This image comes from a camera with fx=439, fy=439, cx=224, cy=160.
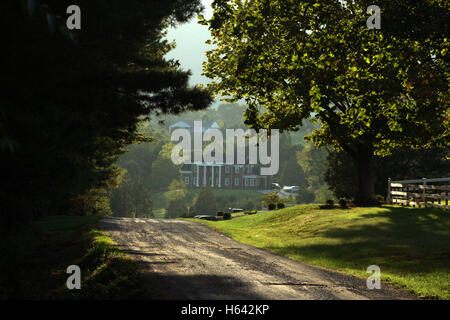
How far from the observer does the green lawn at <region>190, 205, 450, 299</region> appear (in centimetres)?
1401

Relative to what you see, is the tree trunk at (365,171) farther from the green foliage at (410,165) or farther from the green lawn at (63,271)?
the green lawn at (63,271)

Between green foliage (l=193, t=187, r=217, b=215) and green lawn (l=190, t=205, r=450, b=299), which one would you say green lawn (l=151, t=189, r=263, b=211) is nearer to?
green foliage (l=193, t=187, r=217, b=215)

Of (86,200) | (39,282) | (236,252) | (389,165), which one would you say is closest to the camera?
(39,282)

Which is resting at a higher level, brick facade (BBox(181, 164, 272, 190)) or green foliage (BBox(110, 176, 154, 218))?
brick facade (BBox(181, 164, 272, 190))

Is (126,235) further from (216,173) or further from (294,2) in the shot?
(216,173)

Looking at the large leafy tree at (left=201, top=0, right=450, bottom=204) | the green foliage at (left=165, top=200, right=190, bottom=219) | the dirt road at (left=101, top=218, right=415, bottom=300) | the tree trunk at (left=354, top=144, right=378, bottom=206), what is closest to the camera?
the dirt road at (left=101, top=218, right=415, bottom=300)

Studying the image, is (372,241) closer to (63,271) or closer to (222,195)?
(63,271)

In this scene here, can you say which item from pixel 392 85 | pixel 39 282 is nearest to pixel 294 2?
pixel 392 85

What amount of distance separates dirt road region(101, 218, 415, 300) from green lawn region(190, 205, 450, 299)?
58.3 inches

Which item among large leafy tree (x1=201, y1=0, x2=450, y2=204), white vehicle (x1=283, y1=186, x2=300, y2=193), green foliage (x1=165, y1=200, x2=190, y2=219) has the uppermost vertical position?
large leafy tree (x1=201, y1=0, x2=450, y2=204)

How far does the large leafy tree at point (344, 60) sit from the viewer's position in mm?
15078

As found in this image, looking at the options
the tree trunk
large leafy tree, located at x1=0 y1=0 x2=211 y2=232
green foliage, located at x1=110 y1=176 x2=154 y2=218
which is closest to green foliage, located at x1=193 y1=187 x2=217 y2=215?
green foliage, located at x1=110 y1=176 x2=154 y2=218
